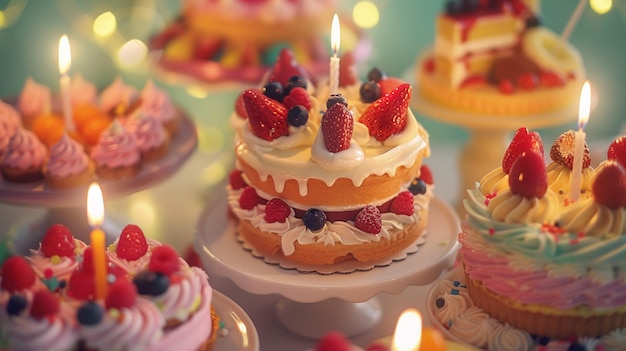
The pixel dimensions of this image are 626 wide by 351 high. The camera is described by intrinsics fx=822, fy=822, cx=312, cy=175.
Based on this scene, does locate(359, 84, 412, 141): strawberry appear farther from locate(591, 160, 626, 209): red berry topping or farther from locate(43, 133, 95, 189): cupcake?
locate(43, 133, 95, 189): cupcake

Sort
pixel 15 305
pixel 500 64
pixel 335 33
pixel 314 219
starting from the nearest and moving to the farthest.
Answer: pixel 15 305, pixel 314 219, pixel 335 33, pixel 500 64

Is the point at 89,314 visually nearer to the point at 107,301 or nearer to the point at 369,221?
the point at 107,301

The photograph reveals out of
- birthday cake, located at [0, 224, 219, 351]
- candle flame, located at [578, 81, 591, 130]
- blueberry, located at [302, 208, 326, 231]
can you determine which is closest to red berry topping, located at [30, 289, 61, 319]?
birthday cake, located at [0, 224, 219, 351]

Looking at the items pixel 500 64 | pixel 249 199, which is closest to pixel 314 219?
pixel 249 199

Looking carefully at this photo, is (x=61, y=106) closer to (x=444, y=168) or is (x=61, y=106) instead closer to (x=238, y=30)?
(x=238, y=30)

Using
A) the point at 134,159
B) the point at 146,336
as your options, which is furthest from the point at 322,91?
the point at 146,336

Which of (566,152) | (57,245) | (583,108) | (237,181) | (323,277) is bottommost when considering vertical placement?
(323,277)
